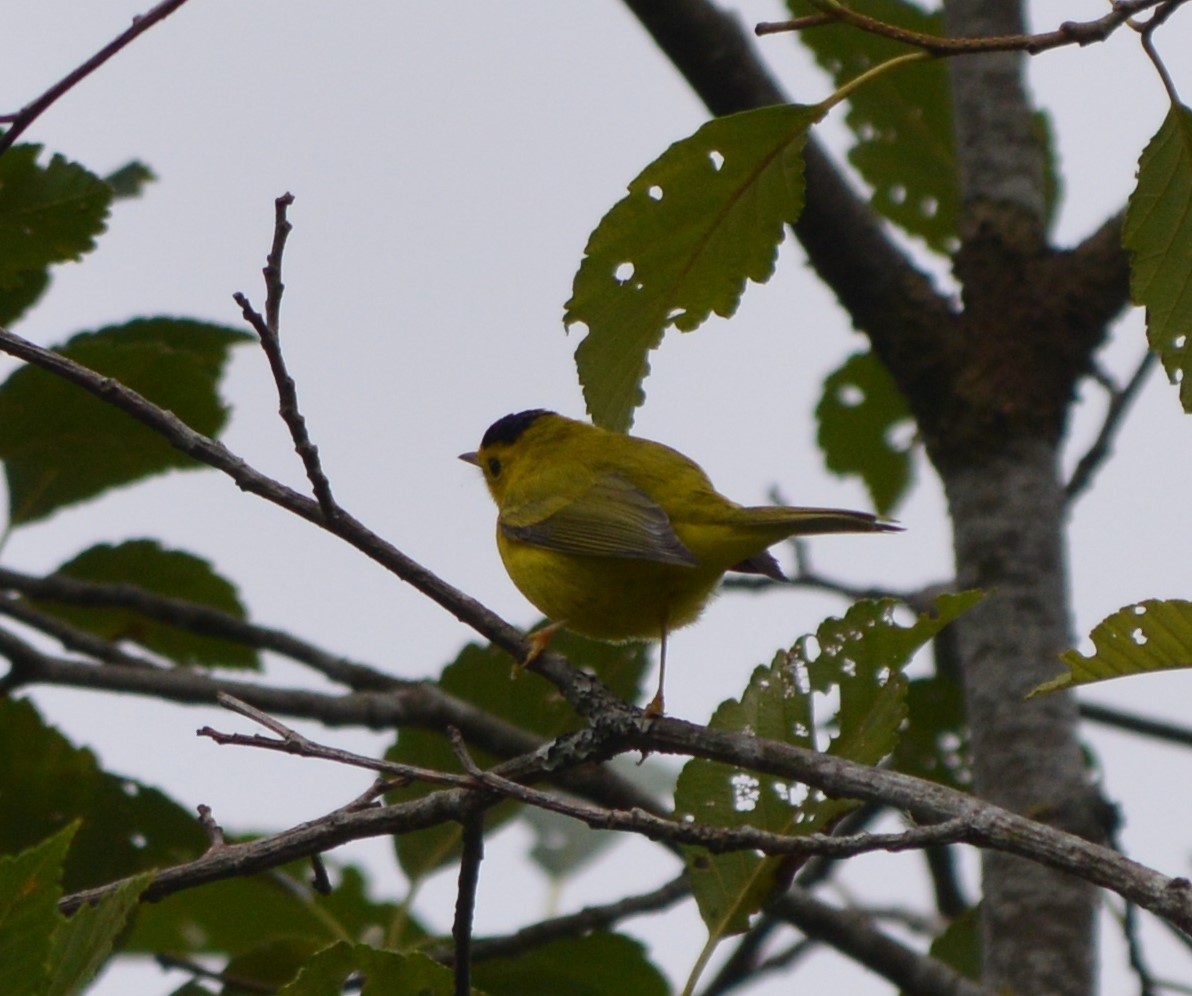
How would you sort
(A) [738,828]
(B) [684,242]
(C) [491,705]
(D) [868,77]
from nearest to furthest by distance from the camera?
(A) [738,828], (D) [868,77], (B) [684,242], (C) [491,705]

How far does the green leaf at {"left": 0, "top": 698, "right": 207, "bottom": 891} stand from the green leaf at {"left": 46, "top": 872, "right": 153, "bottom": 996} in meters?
1.05

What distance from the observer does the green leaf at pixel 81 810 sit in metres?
3.27

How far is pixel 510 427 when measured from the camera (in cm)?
591

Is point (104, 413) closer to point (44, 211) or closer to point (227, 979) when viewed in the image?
point (44, 211)

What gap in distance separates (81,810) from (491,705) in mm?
1065

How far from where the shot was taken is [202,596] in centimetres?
418

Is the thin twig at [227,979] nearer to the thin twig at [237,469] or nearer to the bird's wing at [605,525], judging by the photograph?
the thin twig at [237,469]

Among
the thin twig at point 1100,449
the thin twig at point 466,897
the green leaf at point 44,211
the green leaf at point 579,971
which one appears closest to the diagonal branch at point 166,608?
the green leaf at point 579,971

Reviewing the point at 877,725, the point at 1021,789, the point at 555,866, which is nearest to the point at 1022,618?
the point at 1021,789

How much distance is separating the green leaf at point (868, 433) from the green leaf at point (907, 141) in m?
0.48

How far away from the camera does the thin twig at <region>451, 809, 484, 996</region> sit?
2365 millimetres

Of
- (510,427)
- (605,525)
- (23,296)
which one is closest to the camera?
(23,296)

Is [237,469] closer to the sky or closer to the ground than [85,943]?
closer to the sky

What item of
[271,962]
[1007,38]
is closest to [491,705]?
[271,962]
